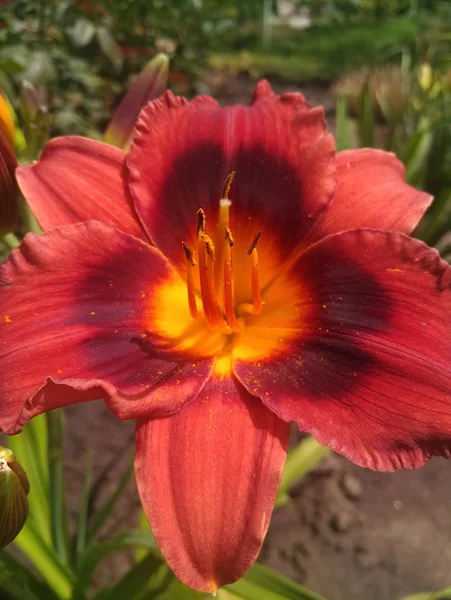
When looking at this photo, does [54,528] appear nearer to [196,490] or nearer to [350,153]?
[196,490]

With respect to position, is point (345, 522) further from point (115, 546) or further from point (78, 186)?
point (78, 186)

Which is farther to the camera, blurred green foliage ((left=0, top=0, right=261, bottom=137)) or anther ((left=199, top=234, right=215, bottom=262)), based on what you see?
blurred green foliage ((left=0, top=0, right=261, bottom=137))

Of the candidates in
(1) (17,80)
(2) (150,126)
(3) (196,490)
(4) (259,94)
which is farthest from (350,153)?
(1) (17,80)

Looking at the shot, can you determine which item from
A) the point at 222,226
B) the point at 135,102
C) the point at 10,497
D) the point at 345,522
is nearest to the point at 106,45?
the point at 135,102

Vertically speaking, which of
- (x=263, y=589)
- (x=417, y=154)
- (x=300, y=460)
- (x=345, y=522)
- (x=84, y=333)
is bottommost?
(x=345, y=522)

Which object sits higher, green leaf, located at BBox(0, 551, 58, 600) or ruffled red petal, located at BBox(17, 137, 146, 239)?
ruffled red petal, located at BBox(17, 137, 146, 239)

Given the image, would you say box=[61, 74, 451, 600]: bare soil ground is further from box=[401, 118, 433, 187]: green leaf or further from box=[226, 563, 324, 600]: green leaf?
box=[401, 118, 433, 187]: green leaf

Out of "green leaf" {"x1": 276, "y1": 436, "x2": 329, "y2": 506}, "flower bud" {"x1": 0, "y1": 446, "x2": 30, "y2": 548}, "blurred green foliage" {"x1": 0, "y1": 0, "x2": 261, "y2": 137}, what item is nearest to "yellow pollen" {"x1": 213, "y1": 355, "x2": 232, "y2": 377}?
"flower bud" {"x1": 0, "y1": 446, "x2": 30, "y2": 548}

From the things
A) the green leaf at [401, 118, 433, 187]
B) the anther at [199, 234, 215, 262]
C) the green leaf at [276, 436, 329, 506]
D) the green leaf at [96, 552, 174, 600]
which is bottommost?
the green leaf at [276, 436, 329, 506]
